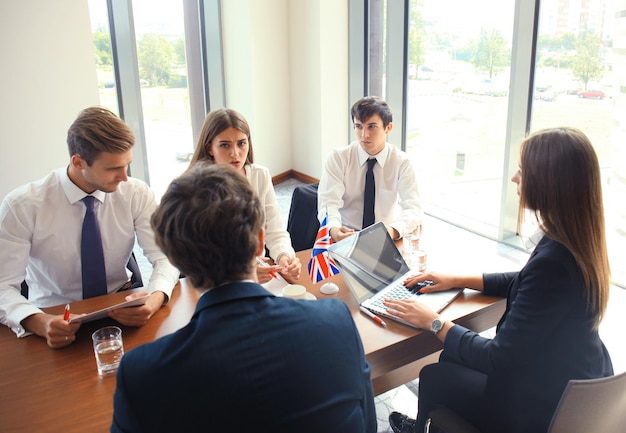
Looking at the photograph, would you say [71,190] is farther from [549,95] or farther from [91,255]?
[549,95]

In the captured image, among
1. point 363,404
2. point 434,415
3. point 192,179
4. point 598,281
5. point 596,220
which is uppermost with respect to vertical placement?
point 192,179

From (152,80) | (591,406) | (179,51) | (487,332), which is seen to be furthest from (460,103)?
(591,406)

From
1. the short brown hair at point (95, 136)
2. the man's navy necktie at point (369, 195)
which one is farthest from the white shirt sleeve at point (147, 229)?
the man's navy necktie at point (369, 195)

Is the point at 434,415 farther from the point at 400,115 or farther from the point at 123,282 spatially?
the point at 400,115

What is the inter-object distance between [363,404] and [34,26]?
13.4ft

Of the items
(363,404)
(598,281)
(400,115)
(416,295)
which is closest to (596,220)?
(598,281)

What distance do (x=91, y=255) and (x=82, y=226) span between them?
0.11 meters

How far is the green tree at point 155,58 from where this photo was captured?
16.6 ft

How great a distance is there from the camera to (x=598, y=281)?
129 cm

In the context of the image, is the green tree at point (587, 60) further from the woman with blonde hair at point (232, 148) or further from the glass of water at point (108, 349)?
the glass of water at point (108, 349)

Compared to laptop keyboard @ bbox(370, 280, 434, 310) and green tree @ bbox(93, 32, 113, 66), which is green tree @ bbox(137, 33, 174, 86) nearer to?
green tree @ bbox(93, 32, 113, 66)

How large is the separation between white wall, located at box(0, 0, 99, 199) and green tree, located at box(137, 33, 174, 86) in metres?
0.88

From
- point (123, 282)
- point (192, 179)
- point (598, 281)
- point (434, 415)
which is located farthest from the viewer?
point (123, 282)

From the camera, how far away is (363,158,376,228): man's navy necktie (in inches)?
112
